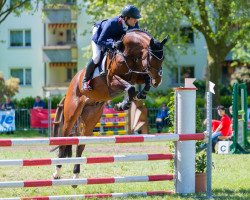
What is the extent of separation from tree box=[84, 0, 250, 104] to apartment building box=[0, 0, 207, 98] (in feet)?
43.6

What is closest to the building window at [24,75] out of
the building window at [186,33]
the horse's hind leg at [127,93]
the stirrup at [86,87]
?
the building window at [186,33]

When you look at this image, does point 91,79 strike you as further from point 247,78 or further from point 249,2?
point 247,78

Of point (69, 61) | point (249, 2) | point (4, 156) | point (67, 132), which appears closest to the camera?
point (67, 132)

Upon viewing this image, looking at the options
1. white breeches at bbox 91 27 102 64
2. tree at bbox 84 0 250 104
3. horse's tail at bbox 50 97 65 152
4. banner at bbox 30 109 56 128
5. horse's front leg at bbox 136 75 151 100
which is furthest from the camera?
tree at bbox 84 0 250 104

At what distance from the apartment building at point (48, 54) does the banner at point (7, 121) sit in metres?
18.7

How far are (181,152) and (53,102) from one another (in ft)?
81.5

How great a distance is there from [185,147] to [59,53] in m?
36.8

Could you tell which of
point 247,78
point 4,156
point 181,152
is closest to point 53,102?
point 247,78

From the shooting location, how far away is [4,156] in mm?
17172

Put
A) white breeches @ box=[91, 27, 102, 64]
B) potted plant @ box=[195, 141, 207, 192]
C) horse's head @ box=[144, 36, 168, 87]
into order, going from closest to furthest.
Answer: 1. horse's head @ box=[144, 36, 168, 87]
2. potted plant @ box=[195, 141, 207, 192]
3. white breeches @ box=[91, 27, 102, 64]

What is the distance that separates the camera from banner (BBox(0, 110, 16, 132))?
27.0 m

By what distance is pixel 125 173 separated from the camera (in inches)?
520

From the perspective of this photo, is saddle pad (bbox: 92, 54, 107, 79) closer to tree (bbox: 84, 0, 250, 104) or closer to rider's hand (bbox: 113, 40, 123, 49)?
rider's hand (bbox: 113, 40, 123, 49)

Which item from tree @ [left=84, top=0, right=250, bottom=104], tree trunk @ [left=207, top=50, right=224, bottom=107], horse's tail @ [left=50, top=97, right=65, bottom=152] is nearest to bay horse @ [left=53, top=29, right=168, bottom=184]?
horse's tail @ [left=50, top=97, right=65, bottom=152]
